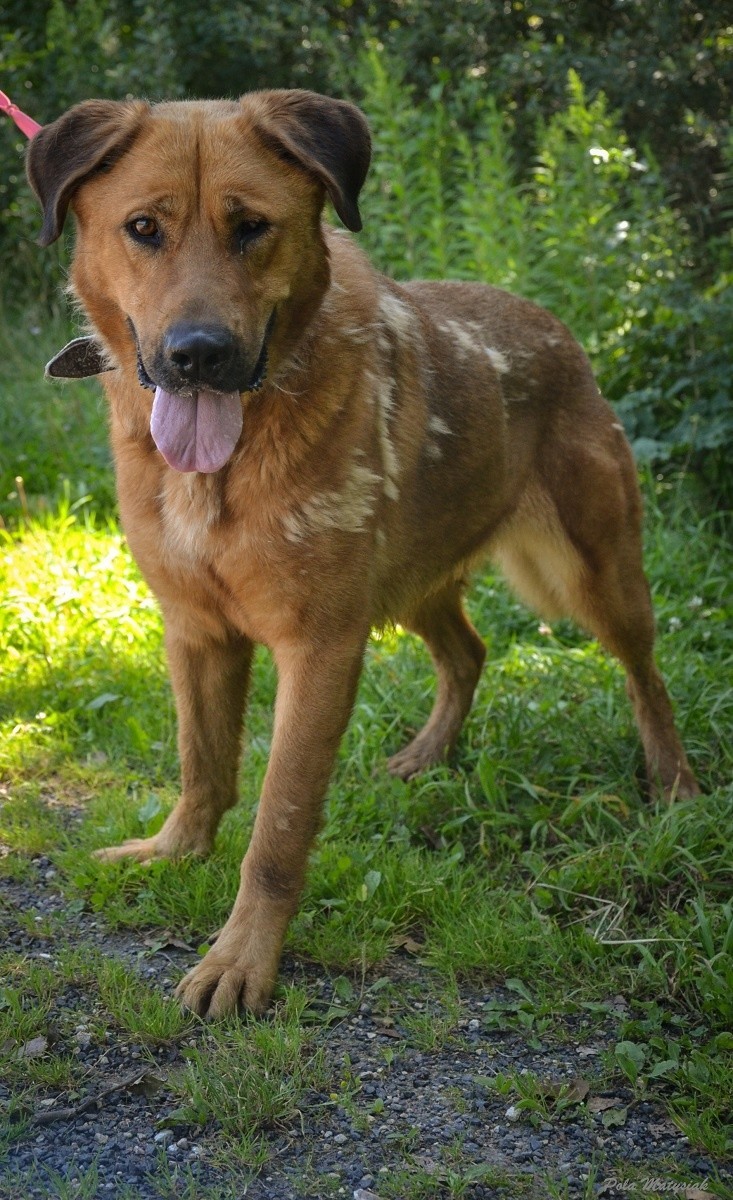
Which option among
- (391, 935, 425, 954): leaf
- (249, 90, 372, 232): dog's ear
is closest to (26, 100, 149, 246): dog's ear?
(249, 90, 372, 232): dog's ear

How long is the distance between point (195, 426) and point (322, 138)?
79 cm

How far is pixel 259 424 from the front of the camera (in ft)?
10.0

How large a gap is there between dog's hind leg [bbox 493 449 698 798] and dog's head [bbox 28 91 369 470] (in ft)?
4.63

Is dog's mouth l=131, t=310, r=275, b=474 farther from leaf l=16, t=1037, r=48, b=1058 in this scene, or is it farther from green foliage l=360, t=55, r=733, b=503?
green foliage l=360, t=55, r=733, b=503

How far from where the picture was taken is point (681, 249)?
6.82m

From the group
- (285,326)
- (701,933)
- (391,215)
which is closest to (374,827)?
(701,933)

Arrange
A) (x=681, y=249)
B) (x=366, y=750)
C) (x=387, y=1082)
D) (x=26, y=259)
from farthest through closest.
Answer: (x=26, y=259) → (x=681, y=249) → (x=366, y=750) → (x=387, y=1082)

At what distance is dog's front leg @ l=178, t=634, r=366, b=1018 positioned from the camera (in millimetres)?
3137

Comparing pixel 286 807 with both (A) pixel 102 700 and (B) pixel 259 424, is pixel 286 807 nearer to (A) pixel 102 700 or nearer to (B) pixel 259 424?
(B) pixel 259 424

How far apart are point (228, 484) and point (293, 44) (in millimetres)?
7209

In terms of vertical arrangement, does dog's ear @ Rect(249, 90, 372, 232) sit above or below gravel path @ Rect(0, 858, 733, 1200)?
above

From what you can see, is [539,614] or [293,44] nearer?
[539,614]

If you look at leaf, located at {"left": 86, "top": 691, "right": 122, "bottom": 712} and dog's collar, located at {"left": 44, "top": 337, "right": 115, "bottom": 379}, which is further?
leaf, located at {"left": 86, "top": 691, "right": 122, "bottom": 712}

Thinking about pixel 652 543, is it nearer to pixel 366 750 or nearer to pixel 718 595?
pixel 718 595
